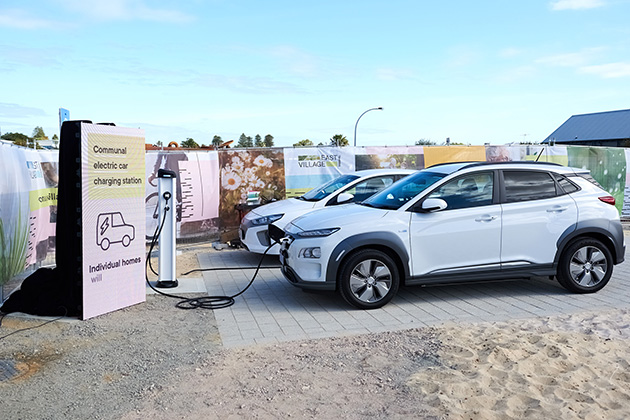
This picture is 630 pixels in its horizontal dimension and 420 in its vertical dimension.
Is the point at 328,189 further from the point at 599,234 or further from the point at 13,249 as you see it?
the point at 13,249

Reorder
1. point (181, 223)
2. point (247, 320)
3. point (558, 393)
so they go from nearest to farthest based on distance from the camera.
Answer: point (558, 393), point (247, 320), point (181, 223)

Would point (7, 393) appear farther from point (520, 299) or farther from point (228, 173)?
point (228, 173)

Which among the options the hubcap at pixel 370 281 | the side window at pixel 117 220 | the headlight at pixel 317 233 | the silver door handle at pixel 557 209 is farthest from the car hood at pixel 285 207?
the silver door handle at pixel 557 209

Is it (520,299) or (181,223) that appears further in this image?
(181,223)

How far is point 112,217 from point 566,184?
5.94 m

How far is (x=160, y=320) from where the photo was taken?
259 inches

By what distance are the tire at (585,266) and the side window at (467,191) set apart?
1376 mm

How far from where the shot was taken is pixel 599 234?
7.61 m

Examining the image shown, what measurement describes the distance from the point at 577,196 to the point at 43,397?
6.73m

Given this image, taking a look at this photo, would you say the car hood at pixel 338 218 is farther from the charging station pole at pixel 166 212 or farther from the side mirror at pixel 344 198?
the side mirror at pixel 344 198

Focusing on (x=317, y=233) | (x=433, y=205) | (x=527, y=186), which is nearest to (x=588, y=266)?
(x=527, y=186)

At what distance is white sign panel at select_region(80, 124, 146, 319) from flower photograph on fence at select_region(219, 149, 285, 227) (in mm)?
5956

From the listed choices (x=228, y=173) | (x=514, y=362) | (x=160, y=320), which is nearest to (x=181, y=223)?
(x=228, y=173)

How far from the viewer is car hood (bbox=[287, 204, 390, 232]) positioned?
22.6 ft
